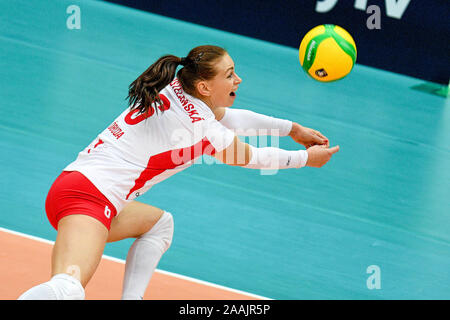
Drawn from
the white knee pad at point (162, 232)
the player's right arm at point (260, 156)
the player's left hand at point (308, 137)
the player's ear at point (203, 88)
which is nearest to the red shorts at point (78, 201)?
the white knee pad at point (162, 232)

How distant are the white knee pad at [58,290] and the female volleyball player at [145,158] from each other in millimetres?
111

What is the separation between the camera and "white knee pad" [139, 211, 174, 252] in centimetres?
329

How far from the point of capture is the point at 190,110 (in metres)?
3.13

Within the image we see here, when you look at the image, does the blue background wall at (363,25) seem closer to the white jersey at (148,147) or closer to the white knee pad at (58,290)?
the white jersey at (148,147)

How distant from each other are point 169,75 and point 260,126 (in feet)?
2.35

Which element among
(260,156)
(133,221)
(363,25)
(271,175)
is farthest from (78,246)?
(363,25)

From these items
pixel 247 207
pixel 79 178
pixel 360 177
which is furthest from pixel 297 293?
pixel 360 177

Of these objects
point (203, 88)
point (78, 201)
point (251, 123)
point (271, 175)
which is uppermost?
point (203, 88)

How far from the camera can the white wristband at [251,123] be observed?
3.61 meters

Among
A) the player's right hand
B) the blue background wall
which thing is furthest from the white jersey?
the blue background wall

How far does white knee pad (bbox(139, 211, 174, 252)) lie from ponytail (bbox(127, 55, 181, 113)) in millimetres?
562

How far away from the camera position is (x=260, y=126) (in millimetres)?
3709

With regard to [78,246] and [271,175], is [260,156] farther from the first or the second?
[271,175]
